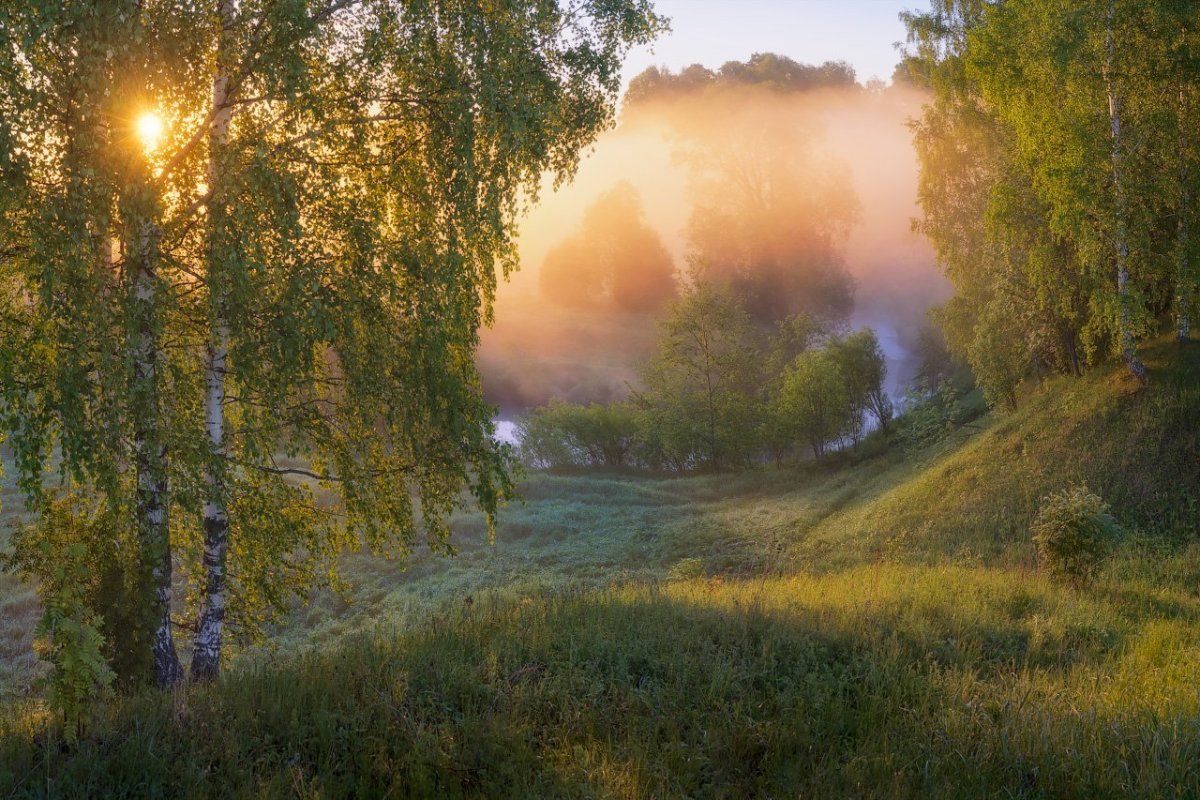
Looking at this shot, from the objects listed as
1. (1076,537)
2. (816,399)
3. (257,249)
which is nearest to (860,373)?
(816,399)

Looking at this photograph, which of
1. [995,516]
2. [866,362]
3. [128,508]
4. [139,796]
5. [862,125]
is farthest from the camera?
[862,125]

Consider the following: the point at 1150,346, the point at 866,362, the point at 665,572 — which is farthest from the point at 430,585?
the point at 866,362

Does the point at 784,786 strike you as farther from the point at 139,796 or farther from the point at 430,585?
the point at 430,585

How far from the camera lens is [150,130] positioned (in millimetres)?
6391

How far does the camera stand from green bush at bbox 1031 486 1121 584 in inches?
428

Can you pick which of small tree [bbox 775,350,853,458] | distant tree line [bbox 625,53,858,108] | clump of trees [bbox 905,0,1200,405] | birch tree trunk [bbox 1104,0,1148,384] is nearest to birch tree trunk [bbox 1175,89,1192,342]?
clump of trees [bbox 905,0,1200,405]

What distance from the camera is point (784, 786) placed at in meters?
4.63

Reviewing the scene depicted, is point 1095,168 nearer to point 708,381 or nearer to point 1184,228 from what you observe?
point 1184,228

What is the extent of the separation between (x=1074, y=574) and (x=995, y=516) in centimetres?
628

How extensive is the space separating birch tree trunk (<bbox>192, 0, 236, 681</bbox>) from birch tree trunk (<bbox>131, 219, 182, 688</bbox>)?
1.26 ft

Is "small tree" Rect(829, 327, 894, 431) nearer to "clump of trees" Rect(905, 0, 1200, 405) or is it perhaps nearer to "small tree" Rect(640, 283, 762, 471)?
"small tree" Rect(640, 283, 762, 471)

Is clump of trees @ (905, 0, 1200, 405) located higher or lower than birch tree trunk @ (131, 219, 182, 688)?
higher

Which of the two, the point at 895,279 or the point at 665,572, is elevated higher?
the point at 895,279

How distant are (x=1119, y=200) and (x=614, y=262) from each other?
50.9 meters
